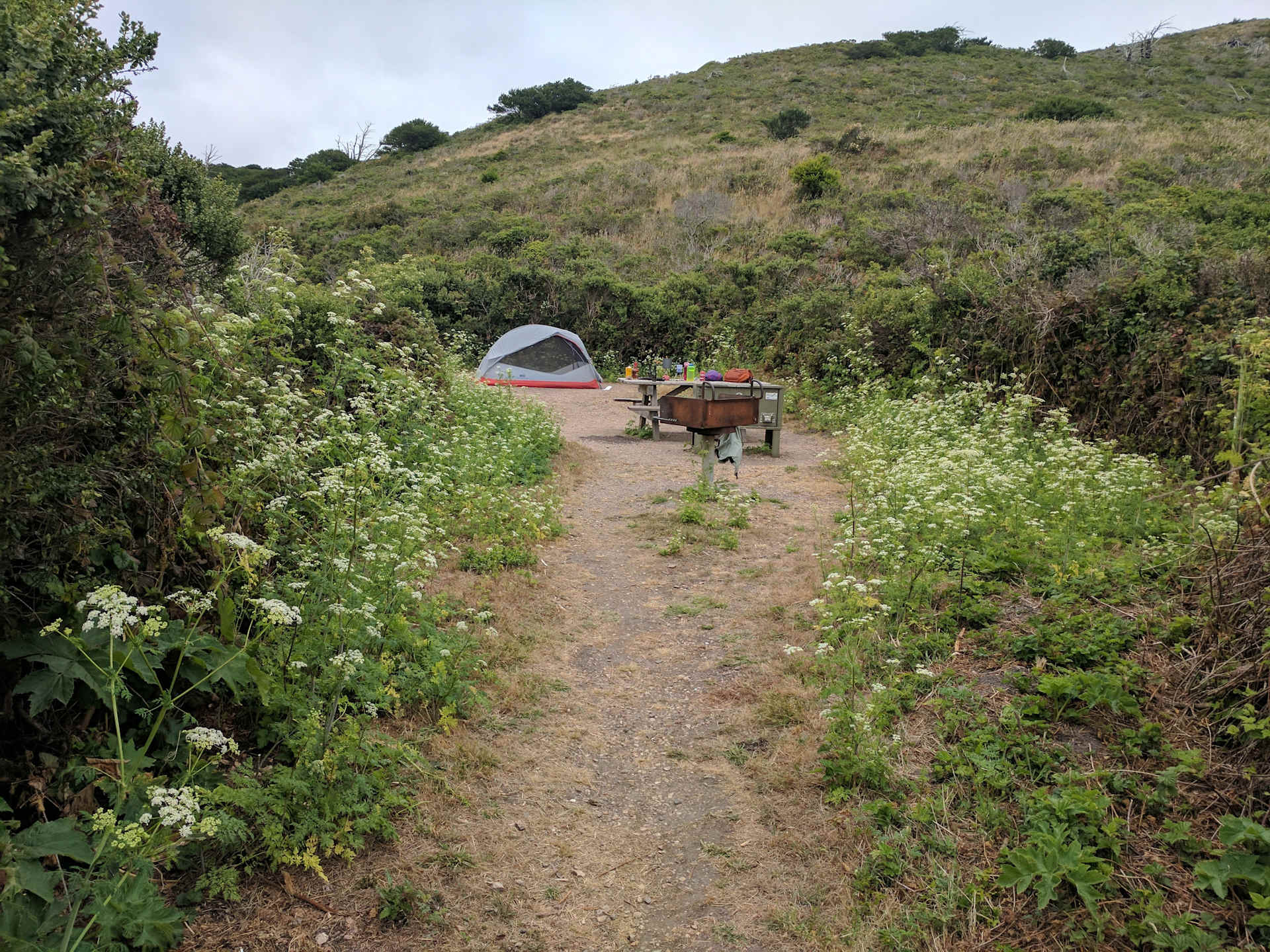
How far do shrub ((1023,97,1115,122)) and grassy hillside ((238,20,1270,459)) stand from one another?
85cm

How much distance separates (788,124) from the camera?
3581 cm

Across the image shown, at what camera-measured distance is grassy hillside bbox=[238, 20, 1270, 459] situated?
367 inches

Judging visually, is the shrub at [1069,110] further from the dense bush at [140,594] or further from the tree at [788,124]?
the dense bush at [140,594]

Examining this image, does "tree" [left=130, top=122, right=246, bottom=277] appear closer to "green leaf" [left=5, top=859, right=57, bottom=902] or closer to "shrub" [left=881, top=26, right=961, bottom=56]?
"green leaf" [left=5, top=859, right=57, bottom=902]

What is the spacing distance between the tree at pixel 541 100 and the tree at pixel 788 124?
48.1 feet

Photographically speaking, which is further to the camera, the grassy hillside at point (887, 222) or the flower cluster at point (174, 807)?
the grassy hillside at point (887, 222)

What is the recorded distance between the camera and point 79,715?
280 centimetres

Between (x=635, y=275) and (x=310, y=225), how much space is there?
46.9ft

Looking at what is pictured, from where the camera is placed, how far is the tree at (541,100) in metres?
46.7

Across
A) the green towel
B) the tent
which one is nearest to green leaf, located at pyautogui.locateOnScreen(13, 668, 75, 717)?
the green towel

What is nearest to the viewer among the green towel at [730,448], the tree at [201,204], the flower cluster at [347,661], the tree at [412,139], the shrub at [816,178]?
the flower cluster at [347,661]

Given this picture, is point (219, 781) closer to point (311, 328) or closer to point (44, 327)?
point (44, 327)

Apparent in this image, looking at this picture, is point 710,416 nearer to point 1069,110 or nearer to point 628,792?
point 628,792

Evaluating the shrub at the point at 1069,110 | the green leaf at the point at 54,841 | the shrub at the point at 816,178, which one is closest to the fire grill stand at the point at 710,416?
the green leaf at the point at 54,841
